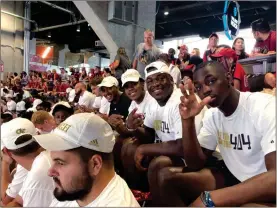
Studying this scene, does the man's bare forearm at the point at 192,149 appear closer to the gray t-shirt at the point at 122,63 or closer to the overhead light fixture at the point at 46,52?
the gray t-shirt at the point at 122,63

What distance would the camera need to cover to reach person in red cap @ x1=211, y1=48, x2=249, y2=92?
191 cm

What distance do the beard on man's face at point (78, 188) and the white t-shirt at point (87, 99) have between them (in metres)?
2.15

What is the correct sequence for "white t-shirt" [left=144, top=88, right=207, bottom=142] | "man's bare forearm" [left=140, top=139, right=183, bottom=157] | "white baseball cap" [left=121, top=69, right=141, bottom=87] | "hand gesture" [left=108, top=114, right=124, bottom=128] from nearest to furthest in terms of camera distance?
1. "man's bare forearm" [left=140, top=139, right=183, bottom=157]
2. "white t-shirt" [left=144, top=88, right=207, bottom=142]
3. "hand gesture" [left=108, top=114, right=124, bottom=128]
4. "white baseball cap" [left=121, top=69, right=141, bottom=87]

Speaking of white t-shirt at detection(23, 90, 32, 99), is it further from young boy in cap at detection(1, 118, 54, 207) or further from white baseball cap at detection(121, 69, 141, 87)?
young boy in cap at detection(1, 118, 54, 207)

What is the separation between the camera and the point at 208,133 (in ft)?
5.44

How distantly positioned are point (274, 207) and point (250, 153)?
0.24 meters

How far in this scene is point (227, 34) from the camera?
246cm

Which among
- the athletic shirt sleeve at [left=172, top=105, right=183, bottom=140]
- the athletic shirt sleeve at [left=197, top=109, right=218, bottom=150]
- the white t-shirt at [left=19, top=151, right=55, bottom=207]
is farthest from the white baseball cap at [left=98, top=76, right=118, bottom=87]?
the white t-shirt at [left=19, top=151, right=55, bottom=207]

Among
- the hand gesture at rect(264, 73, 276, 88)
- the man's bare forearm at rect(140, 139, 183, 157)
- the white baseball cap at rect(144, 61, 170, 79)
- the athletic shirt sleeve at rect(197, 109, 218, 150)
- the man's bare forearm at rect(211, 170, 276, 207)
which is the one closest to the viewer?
the man's bare forearm at rect(211, 170, 276, 207)

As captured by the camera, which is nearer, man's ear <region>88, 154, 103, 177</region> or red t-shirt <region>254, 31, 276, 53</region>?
man's ear <region>88, 154, 103, 177</region>

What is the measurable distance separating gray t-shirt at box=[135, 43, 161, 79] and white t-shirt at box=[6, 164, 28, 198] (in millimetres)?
1263

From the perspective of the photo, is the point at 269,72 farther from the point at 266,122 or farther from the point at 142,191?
the point at 142,191

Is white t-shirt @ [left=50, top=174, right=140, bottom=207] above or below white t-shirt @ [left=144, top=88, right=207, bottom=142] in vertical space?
below

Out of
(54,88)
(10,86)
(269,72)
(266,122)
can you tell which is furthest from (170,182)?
(54,88)
